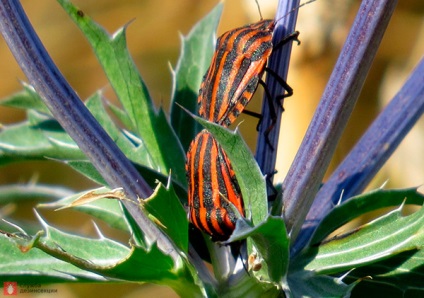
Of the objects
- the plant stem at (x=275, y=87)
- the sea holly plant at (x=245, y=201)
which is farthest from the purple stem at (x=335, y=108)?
the plant stem at (x=275, y=87)

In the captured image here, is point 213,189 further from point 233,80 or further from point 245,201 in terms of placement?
point 233,80

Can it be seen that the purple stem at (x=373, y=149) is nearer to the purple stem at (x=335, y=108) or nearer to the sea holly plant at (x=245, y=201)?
the sea holly plant at (x=245, y=201)

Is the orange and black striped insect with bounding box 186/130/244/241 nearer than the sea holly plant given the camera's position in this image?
No

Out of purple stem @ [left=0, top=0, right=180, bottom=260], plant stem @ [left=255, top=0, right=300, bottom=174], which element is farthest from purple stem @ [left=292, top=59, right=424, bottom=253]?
purple stem @ [left=0, top=0, right=180, bottom=260]

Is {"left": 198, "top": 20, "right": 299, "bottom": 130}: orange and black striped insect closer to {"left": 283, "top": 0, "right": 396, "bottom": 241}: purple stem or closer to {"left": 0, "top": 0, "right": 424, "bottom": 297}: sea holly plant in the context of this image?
{"left": 0, "top": 0, "right": 424, "bottom": 297}: sea holly plant

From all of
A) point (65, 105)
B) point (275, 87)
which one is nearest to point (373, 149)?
point (275, 87)

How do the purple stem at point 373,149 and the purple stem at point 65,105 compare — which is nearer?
the purple stem at point 65,105

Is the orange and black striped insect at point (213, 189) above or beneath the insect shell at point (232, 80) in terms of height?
beneath
